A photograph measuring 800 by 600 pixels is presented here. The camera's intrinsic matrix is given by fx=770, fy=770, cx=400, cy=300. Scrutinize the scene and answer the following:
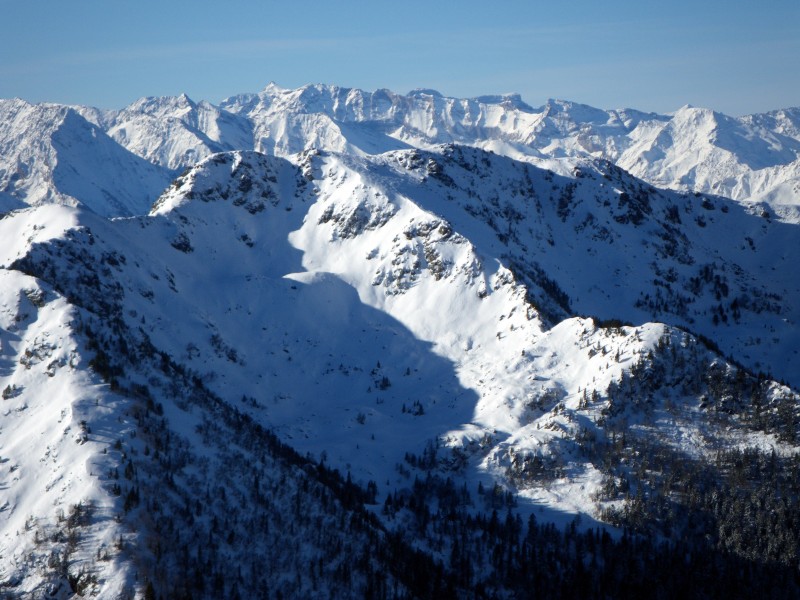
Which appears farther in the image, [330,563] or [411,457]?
[411,457]

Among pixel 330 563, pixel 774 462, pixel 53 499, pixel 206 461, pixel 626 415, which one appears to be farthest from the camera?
pixel 626 415

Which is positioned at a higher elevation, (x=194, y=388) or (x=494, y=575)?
(x=194, y=388)

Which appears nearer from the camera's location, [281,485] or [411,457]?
[281,485]

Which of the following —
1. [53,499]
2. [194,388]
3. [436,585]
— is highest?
[194,388]

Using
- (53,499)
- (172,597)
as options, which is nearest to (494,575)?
(172,597)

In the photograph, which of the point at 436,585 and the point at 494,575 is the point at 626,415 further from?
the point at 436,585

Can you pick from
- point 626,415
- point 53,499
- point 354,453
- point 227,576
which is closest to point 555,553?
point 626,415

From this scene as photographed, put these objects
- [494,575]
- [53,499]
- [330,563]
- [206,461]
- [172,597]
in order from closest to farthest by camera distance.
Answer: [172,597]
[53,499]
[330,563]
[206,461]
[494,575]

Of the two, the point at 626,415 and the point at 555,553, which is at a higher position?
the point at 626,415

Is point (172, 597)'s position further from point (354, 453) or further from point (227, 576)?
point (354, 453)

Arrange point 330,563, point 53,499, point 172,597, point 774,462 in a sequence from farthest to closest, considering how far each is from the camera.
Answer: point 774,462
point 330,563
point 53,499
point 172,597
